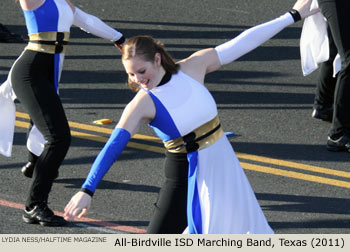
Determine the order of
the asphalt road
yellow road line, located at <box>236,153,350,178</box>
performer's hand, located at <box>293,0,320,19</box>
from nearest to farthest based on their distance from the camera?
performer's hand, located at <box>293,0,320,19</box>, the asphalt road, yellow road line, located at <box>236,153,350,178</box>

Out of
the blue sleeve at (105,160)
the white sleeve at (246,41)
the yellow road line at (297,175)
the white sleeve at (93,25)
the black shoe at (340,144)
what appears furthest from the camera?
the black shoe at (340,144)

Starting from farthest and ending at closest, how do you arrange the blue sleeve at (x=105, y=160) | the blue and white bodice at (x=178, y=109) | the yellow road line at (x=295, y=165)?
the yellow road line at (x=295, y=165) → the blue and white bodice at (x=178, y=109) → the blue sleeve at (x=105, y=160)

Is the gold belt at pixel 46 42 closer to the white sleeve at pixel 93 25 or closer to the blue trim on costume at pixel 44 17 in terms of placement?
the blue trim on costume at pixel 44 17

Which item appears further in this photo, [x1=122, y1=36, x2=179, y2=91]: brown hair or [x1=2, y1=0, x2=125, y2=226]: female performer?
[x1=2, y1=0, x2=125, y2=226]: female performer

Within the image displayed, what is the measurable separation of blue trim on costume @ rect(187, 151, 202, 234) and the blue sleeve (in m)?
0.49

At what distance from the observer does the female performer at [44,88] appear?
279 inches

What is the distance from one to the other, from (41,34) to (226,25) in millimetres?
6138

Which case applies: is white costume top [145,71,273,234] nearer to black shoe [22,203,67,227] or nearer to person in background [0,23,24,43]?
black shoe [22,203,67,227]

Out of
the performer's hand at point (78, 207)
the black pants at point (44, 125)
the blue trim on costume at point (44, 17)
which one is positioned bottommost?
the black pants at point (44, 125)

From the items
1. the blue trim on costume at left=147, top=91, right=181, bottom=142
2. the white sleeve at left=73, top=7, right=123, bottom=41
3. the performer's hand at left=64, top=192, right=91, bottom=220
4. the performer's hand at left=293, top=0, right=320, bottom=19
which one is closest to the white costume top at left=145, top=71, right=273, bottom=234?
the blue trim on costume at left=147, top=91, right=181, bottom=142

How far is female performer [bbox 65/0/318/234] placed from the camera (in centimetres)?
548

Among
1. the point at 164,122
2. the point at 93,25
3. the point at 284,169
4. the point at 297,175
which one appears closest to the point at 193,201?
the point at 164,122

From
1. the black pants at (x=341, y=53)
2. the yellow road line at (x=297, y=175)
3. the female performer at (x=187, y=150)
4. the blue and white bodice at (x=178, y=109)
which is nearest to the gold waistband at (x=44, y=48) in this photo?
the female performer at (x=187, y=150)

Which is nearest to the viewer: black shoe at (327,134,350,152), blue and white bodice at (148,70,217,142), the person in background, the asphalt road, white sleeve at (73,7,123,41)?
blue and white bodice at (148,70,217,142)
